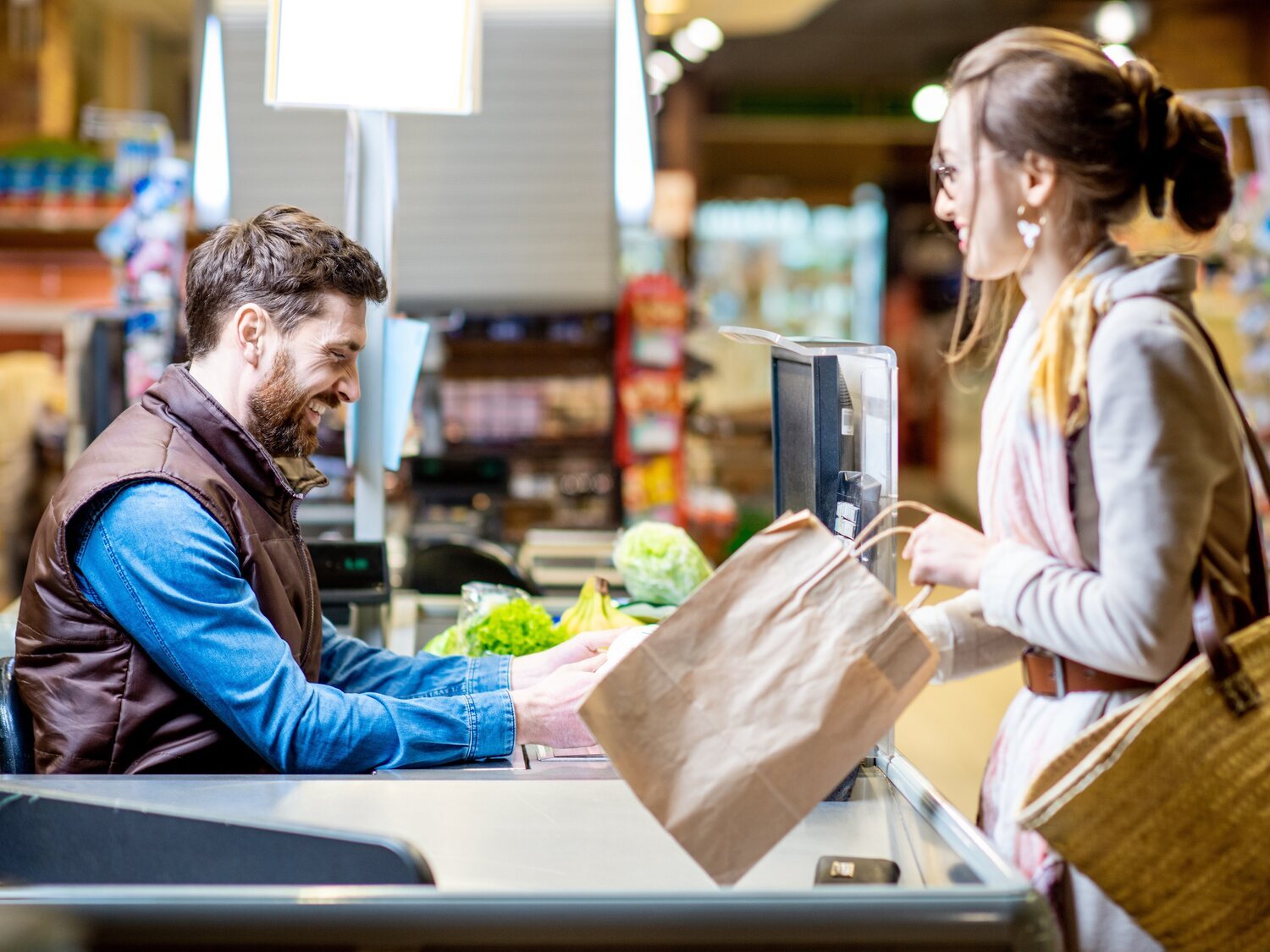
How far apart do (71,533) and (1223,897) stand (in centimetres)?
152

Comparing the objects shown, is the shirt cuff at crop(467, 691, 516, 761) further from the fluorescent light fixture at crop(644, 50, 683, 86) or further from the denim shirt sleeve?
the fluorescent light fixture at crop(644, 50, 683, 86)

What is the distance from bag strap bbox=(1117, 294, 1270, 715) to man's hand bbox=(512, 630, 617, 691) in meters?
1.02

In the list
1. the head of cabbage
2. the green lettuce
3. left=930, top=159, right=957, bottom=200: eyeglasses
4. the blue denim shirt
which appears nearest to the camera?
left=930, top=159, right=957, bottom=200: eyeglasses

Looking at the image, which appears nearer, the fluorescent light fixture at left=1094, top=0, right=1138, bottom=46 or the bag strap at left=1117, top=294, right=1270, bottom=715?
the bag strap at left=1117, top=294, right=1270, bottom=715

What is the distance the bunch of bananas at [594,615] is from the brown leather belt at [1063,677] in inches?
42.5

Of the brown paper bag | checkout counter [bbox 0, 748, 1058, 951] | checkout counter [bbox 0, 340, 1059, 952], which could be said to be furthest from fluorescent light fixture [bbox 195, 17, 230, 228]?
the brown paper bag

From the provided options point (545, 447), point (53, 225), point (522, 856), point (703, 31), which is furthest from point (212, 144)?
point (703, 31)

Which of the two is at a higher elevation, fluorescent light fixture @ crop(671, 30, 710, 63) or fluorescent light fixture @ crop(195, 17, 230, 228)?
fluorescent light fixture @ crop(671, 30, 710, 63)

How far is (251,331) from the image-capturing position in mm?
1975

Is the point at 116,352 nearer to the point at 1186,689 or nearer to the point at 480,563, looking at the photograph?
the point at 480,563

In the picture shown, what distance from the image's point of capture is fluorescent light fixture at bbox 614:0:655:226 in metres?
3.70

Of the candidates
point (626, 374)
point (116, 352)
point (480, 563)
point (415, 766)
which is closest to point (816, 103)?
point (626, 374)

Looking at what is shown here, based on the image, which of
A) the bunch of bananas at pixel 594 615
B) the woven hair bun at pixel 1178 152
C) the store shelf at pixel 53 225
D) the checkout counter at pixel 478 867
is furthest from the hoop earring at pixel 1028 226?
the store shelf at pixel 53 225

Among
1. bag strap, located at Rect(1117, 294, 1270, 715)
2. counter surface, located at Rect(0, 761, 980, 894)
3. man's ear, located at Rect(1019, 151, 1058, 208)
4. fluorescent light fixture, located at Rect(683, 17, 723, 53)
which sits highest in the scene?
fluorescent light fixture, located at Rect(683, 17, 723, 53)
